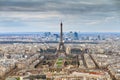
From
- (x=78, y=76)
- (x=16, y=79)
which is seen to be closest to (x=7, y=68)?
(x=16, y=79)

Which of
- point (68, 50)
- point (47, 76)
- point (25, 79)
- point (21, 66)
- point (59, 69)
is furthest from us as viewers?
point (68, 50)

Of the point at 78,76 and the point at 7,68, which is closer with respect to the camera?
the point at 78,76

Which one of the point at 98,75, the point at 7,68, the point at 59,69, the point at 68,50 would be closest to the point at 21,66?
the point at 7,68

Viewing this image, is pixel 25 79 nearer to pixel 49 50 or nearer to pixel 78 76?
pixel 78 76

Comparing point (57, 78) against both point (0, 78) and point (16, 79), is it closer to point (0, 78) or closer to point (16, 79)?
point (16, 79)

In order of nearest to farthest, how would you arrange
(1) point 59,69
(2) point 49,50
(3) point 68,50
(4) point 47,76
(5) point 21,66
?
(4) point 47,76 < (1) point 59,69 < (5) point 21,66 < (3) point 68,50 < (2) point 49,50

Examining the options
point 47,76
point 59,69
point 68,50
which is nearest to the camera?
point 47,76

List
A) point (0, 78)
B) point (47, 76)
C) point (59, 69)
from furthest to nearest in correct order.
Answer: point (59, 69) → point (0, 78) → point (47, 76)

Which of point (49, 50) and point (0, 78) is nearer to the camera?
point (0, 78)
